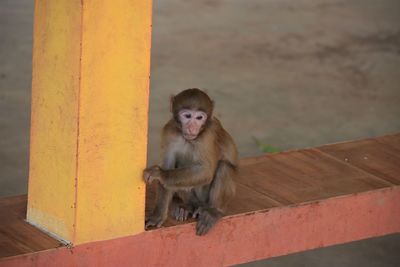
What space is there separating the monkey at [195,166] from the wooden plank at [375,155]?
1253 millimetres

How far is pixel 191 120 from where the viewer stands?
19.5 ft

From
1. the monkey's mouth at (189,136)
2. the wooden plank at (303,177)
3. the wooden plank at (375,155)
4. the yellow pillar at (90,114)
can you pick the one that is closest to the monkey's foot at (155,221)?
the yellow pillar at (90,114)

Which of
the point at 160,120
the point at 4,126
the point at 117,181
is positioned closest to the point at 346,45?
the point at 160,120

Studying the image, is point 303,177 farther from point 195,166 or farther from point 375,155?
point 195,166

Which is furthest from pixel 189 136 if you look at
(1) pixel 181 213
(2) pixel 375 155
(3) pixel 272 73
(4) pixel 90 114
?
(3) pixel 272 73

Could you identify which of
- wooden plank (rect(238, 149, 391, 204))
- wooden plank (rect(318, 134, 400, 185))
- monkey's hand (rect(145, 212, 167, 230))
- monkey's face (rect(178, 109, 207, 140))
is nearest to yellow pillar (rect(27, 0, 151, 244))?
monkey's hand (rect(145, 212, 167, 230))

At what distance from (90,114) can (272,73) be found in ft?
23.0

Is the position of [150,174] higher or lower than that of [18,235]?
higher

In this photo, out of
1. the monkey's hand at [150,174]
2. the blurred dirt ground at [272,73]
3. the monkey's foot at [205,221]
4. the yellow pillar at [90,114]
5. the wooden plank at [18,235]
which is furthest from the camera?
the blurred dirt ground at [272,73]

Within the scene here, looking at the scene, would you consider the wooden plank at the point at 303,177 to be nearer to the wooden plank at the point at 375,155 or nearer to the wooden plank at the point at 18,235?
the wooden plank at the point at 375,155

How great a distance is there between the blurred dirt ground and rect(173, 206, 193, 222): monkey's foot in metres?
2.27

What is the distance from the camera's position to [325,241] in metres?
6.62

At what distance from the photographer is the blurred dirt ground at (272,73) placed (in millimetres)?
9984

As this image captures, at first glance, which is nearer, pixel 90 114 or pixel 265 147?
pixel 90 114
